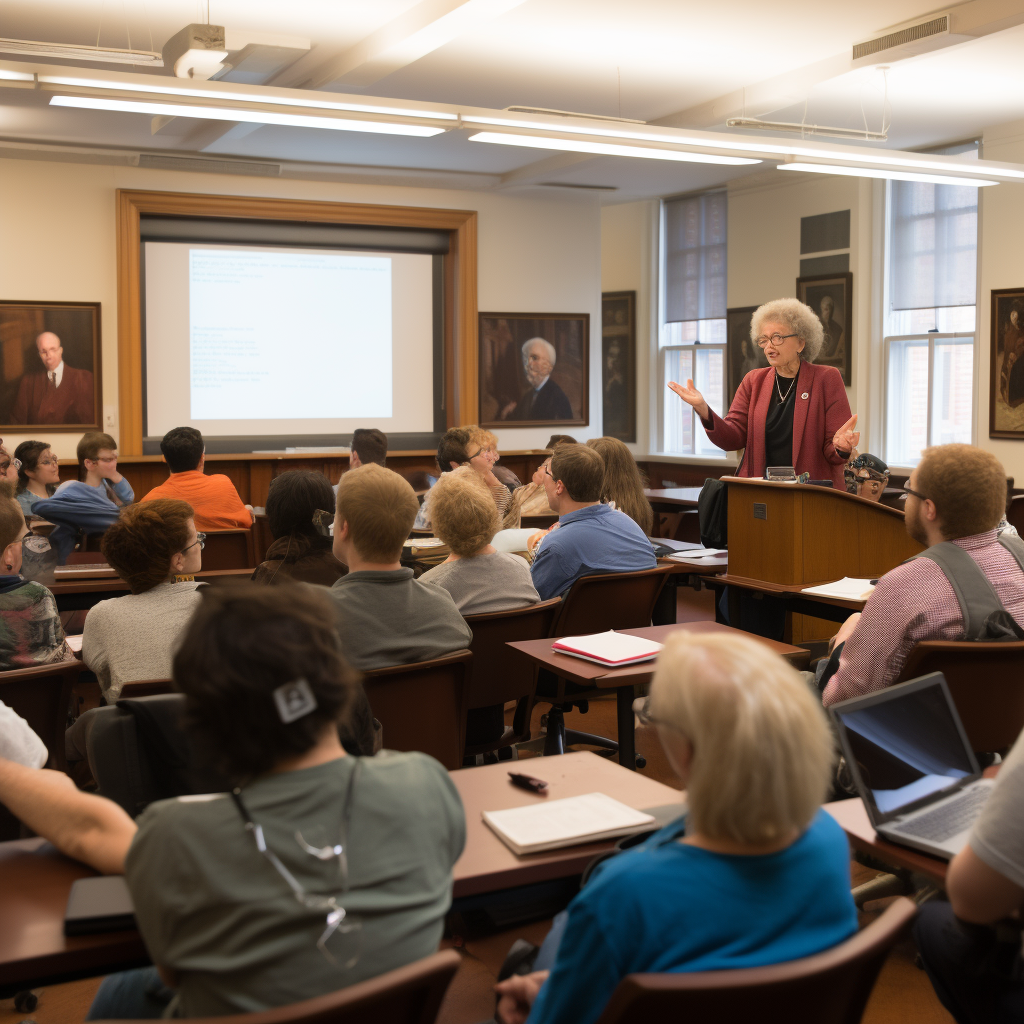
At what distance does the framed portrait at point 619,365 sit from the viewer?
11719mm

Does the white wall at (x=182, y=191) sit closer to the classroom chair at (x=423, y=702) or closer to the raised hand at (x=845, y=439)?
the raised hand at (x=845, y=439)

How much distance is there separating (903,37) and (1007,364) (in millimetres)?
3181

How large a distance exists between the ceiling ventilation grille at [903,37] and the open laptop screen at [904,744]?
4790 millimetres

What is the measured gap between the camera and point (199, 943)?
3.90 ft

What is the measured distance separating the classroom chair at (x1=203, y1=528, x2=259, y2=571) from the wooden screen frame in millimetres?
4007

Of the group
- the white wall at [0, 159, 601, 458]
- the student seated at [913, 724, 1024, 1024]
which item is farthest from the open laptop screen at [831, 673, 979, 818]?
the white wall at [0, 159, 601, 458]

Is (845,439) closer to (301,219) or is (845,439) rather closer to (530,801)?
(530,801)

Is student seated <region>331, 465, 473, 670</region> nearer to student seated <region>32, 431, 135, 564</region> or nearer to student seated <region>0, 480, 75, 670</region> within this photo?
student seated <region>0, 480, 75, 670</region>

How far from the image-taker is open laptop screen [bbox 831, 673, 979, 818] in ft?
5.74

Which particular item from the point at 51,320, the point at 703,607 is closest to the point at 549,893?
the point at 703,607

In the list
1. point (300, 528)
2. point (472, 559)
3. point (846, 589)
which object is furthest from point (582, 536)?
point (300, 528)

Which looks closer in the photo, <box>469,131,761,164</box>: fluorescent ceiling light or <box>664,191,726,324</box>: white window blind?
<box>469,131,761,164</box>: fluorescent ceiling light

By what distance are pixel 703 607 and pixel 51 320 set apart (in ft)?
18.0

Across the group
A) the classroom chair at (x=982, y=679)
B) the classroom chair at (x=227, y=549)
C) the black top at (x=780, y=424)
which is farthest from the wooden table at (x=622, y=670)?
the classroom chair at (x=227, y=549)
